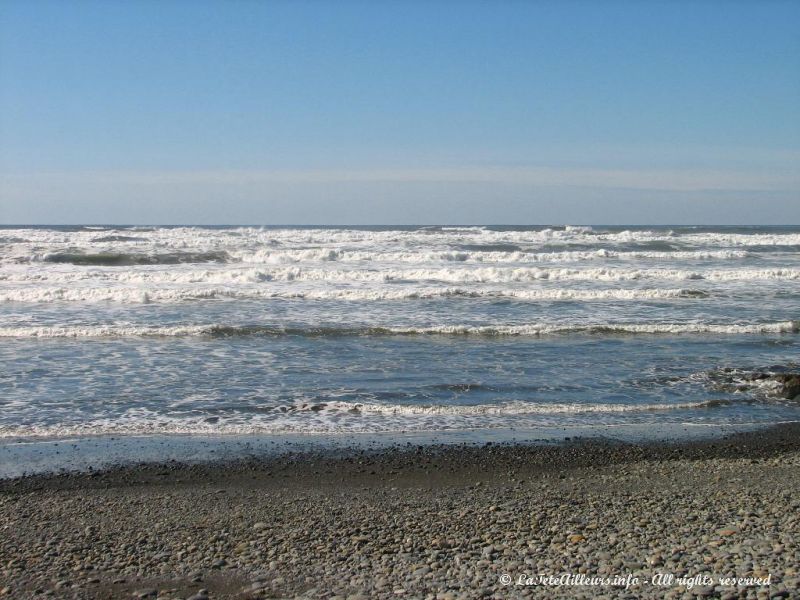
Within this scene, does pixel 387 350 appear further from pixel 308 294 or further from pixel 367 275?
pixel 367 275

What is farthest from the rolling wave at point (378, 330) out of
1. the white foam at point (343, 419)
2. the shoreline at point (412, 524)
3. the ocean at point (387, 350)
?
the shoreline at point (412, 524)

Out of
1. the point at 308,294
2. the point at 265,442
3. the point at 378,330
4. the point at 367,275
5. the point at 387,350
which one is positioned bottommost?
the point at 265,442

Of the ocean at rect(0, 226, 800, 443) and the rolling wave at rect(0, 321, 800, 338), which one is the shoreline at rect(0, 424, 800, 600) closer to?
the ocean at rect(0, 226, 800, 443)

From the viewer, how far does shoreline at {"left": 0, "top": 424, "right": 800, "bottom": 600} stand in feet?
15.0

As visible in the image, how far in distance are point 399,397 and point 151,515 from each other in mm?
4625

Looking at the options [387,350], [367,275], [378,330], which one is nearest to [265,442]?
[387,350]

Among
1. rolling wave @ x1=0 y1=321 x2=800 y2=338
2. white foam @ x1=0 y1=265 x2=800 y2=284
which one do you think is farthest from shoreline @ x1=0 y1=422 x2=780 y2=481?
white foam @ x1=0 y1=265 x2=800 y2=284

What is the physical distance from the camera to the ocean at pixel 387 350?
9.19 m

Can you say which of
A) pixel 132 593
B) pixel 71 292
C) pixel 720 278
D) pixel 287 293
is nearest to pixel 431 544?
pixel 132 593

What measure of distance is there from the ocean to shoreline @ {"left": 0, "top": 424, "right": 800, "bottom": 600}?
140 cm

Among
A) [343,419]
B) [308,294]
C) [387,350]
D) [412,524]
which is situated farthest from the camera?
[308,294]

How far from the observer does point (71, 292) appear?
20203mm

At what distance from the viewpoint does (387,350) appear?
13297 millimetres

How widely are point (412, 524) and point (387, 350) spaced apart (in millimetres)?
7793
